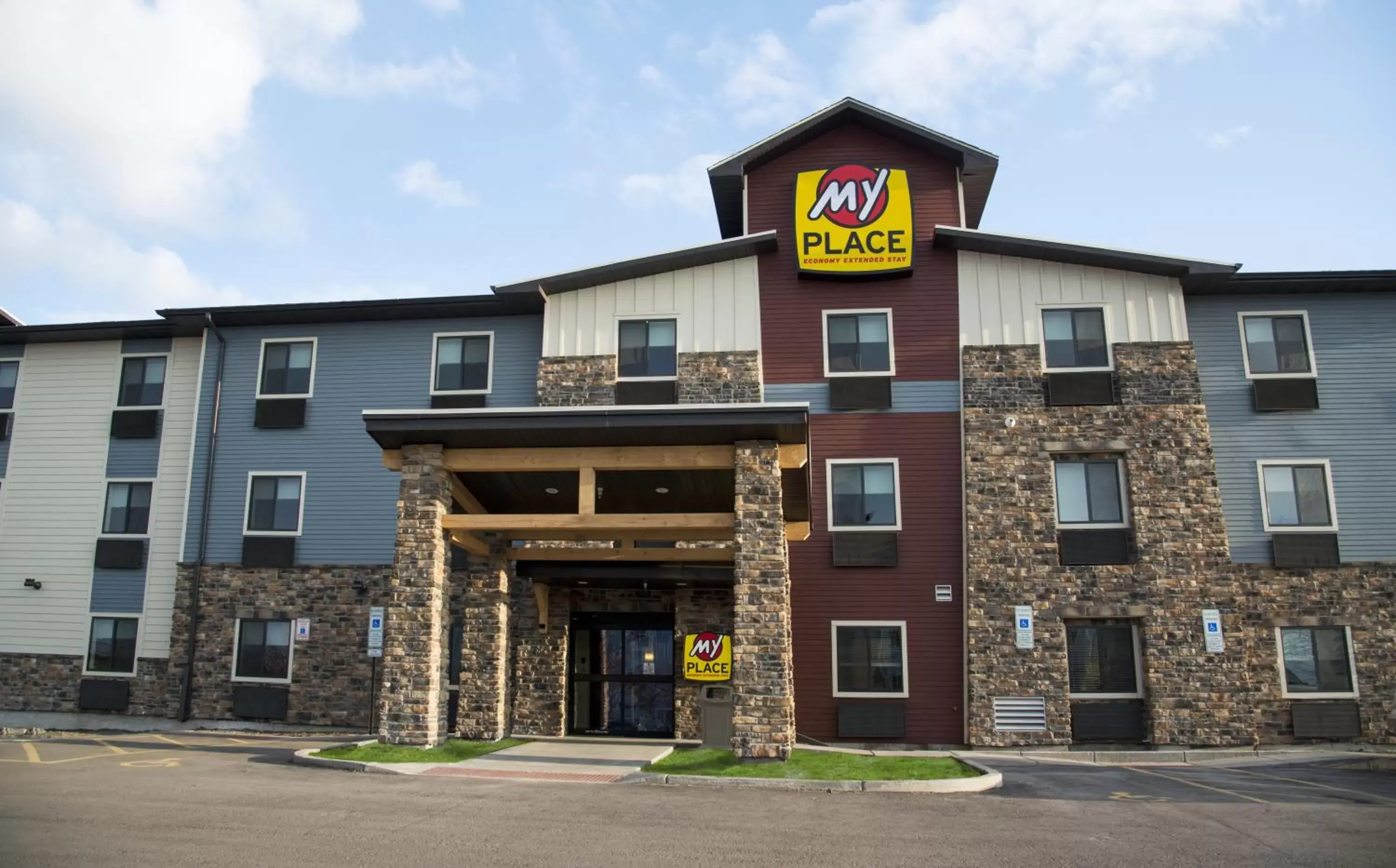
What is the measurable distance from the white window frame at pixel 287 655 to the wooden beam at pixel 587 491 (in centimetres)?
984

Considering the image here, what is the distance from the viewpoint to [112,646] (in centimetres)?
2148

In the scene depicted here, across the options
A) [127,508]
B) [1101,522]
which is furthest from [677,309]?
[127,508]

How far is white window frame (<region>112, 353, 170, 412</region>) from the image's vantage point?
22578 mm

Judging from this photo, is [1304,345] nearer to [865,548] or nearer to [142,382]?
[865,548]

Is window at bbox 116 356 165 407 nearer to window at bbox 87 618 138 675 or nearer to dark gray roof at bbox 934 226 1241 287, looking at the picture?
window at bbox 87 618 138 675

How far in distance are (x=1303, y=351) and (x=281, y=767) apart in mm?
20067

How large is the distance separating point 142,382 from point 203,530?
166 inches

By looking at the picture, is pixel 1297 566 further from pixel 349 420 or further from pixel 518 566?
pixel 349 420

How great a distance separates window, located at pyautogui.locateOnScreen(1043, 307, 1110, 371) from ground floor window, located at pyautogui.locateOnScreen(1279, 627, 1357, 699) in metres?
6.22

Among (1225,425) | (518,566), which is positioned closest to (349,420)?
(518,566)

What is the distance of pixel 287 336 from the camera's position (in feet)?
72.5

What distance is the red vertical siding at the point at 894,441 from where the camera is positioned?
18516mm

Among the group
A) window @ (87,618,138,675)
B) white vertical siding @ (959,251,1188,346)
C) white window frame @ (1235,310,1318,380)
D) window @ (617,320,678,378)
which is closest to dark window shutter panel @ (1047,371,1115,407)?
white vertical siding @ (959,251,1188,346)

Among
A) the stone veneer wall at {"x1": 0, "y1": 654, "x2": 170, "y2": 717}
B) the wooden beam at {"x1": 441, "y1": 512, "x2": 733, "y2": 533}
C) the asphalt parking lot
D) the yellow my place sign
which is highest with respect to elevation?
the yellow my place sign
